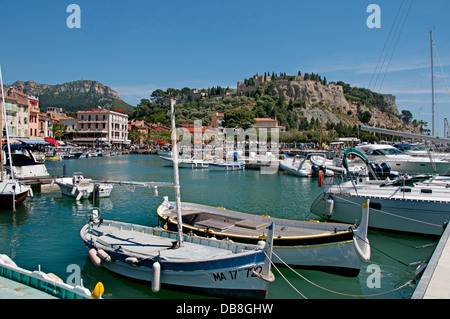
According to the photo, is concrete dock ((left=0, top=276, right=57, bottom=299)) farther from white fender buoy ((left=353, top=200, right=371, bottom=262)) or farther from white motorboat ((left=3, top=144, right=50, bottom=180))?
white motorboat ((left=3, top=144, right=50, bottom=180))

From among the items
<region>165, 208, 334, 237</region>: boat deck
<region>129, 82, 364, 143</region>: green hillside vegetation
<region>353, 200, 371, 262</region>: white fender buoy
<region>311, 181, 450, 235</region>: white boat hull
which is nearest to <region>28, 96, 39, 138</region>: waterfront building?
<region>129, 82, 364, 143</region>: green hillside vegetation

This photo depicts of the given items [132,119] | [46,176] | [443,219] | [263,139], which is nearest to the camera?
[443,219]

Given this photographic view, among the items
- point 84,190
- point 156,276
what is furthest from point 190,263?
point 84,190

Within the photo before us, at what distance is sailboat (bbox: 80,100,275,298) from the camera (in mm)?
10688

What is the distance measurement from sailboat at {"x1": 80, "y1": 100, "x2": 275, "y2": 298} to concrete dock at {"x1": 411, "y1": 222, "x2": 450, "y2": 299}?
4147 mm

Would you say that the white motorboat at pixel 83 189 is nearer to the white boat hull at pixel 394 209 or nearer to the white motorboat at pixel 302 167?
the white boat hull at pixel 394 209

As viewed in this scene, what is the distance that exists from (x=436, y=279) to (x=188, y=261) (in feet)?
23.2

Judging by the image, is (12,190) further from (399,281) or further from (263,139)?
(263,139)

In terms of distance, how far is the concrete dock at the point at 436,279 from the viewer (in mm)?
7207

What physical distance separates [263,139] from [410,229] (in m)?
77.2
